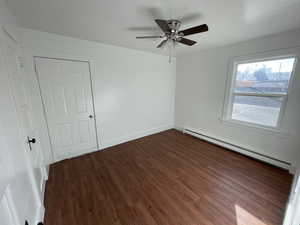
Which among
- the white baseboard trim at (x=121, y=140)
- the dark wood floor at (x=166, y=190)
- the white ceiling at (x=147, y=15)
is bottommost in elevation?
the dark wood floor at (x=166, y=190)

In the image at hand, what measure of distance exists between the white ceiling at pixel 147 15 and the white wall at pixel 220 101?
0.29m

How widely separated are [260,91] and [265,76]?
0.30m

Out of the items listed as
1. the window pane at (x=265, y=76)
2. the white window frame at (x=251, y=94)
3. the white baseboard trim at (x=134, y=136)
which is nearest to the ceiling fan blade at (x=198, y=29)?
the white window frame at (x=251, y=94)

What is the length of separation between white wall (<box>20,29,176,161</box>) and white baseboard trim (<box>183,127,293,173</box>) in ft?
3.30

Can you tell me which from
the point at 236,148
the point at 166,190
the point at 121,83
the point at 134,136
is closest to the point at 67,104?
the point at 121,83

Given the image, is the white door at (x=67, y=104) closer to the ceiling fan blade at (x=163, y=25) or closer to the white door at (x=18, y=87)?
the white door at (x=18, y=87)

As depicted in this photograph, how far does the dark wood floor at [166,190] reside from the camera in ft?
4.94

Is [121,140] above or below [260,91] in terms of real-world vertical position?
below

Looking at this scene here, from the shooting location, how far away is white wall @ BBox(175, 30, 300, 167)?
2.17 meters

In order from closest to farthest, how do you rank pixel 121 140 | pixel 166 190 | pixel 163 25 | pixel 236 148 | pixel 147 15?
pixel 163 25 < pixel 147 15 < pixel 166 190 < pixel 236 148 < pixel 121 140

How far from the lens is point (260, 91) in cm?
254

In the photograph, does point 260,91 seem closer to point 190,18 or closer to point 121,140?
point 190,18

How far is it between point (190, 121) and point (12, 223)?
3823 mm

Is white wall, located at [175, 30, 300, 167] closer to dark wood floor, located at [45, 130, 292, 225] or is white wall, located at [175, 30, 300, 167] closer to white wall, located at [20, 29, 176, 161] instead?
dark wood floor, located at [45, 130, 292, 225]
